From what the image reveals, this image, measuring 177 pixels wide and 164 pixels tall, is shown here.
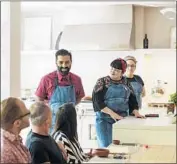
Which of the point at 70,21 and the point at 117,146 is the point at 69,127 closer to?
the point at 117,146

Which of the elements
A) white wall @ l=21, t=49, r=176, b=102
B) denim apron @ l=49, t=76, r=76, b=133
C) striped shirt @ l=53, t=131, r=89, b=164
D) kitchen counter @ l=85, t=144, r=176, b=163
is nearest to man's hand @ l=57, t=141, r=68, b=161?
striped shirt @ l=53, t=131, r=89, b=164

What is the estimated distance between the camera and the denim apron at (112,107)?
144 inches

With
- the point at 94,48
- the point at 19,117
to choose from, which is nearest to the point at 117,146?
the point at 19,117

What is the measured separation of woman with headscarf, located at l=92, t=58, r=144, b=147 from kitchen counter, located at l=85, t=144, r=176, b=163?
1079 millimetres

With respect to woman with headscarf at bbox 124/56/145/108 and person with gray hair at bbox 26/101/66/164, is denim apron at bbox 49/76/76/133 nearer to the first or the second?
woman with headscarf at bbox 124/56/145/108

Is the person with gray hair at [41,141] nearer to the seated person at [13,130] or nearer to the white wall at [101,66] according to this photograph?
the seated person at [13,130]

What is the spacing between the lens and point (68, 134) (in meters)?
2.68

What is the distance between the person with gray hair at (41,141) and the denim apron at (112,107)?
4.08 feet

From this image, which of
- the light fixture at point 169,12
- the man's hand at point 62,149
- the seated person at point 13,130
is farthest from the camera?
the light fixture at point 169,12

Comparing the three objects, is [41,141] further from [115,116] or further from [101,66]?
[101,66]

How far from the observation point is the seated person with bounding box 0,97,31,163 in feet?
6.74

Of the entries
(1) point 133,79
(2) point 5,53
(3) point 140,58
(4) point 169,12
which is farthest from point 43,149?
(3) point 140,58

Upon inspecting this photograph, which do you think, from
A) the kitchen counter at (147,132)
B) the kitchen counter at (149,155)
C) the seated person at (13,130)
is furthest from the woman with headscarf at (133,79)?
the seated person at (13,130)

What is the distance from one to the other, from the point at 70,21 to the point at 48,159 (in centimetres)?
417
